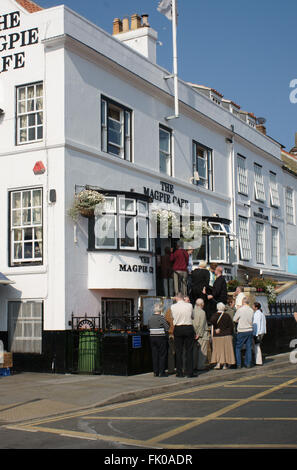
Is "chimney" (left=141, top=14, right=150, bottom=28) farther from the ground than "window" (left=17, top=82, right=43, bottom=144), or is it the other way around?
"chimney" (left=141, top=14, right=150, bottom=28)

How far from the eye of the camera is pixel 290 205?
34.3 metres

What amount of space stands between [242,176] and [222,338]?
13088 mm

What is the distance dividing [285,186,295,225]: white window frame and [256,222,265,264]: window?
14.8ft

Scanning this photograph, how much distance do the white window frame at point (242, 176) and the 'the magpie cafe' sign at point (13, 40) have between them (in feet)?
40.9

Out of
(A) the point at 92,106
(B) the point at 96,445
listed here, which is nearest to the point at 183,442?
(B) the point at 96,445

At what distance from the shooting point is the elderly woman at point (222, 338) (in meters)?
16.3

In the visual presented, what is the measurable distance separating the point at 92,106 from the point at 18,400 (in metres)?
9.46

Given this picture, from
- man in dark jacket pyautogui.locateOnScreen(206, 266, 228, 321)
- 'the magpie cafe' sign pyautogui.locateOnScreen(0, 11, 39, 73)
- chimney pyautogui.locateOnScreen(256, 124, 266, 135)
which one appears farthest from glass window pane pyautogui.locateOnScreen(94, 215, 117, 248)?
chimney pyautogui.locateOnScreen(256, 124, 266, 135)

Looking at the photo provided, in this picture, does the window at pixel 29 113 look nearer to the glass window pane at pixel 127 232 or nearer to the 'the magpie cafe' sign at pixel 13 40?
the 'the magpie cafe' sign at pixel 13 40

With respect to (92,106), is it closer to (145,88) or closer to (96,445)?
(145,88)

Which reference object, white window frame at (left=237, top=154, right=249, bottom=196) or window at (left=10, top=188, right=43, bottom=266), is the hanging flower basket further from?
white window frame at (left=237, top=154, right=249, bottom=196)

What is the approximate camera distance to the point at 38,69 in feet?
57.9

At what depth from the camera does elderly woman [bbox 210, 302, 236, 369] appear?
16344mm

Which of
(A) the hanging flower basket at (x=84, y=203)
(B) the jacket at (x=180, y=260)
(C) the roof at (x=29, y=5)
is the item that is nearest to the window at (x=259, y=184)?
(B) the jacket at (x=180, y=260)
